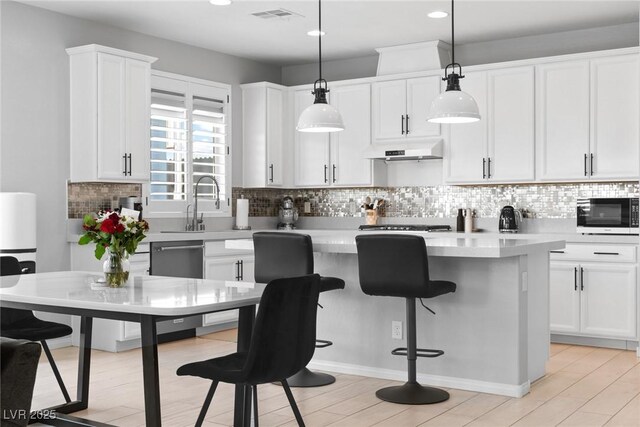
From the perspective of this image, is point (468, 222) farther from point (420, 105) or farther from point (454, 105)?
point (454, 105)

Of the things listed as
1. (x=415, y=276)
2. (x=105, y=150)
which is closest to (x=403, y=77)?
(x=105, y=150)

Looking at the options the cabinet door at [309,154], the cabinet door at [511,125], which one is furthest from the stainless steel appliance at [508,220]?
the cabinet door at [309,154]

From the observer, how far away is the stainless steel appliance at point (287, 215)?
8.04 m

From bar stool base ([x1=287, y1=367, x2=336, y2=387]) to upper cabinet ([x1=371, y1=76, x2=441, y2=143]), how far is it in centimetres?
295

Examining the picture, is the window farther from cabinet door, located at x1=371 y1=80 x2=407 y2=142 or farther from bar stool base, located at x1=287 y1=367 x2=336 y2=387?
bar stool base, located at x1=287 y1=367 x2=336 y2=387

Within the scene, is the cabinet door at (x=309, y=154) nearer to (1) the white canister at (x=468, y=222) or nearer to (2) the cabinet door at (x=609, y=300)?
(1) the white canister at (x=468, y=222)

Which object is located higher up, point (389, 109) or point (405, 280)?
point (389, 109)

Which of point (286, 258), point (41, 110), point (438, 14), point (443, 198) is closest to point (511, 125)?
point (443, 198)

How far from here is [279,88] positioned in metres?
7.72

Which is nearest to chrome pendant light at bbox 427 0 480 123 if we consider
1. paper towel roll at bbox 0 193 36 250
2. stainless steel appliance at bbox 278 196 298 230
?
paper towel roll at bbox 0 193 36 250

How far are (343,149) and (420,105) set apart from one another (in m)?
0.95

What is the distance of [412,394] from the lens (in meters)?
4.34

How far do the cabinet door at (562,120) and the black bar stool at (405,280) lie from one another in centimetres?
244

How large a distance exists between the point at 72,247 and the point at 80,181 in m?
0.53
